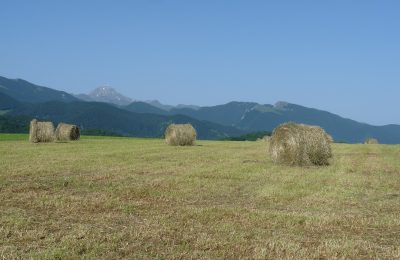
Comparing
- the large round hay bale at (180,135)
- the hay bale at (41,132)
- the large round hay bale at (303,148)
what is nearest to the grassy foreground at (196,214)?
the large round hay bale at (303,148)

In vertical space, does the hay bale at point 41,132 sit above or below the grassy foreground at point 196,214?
above

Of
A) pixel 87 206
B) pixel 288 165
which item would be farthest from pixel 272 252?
pixel 288 165

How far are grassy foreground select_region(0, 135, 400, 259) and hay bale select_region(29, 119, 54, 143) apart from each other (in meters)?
28.1

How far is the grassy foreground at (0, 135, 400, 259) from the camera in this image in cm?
1005

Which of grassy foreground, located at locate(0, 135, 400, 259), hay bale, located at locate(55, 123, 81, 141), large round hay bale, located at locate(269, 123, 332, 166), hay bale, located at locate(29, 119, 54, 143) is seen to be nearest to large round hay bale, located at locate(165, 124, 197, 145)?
hay bale, located at locate(29, 119, 54, 143)

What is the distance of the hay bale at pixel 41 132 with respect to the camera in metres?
51.0

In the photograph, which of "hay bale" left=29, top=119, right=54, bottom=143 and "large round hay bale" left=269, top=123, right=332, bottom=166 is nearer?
"large round hay bale" left=269, top=123, right=332, bottom=166

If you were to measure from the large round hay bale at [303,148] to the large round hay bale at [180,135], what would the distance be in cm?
1940

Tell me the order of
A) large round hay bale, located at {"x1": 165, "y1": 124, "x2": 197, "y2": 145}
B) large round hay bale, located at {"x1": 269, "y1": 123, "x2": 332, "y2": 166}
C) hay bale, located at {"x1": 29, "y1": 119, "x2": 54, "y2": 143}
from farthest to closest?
hay bale, located at {"x1": 29, "y1": 119, "x2": 54, "y2": 143}
large round hay bale, located at {"x1": 165, "y1": 124, "x2": 197, "y2": 145}
large round hay bale, located at {"x1": 269, "y1": 123, "x2": 332, "y2": 166}

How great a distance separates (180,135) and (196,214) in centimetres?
3510

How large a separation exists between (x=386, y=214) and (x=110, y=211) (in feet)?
24.4

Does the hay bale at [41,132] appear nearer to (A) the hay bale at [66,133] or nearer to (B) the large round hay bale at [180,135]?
(A) the hay bale at [66,133]

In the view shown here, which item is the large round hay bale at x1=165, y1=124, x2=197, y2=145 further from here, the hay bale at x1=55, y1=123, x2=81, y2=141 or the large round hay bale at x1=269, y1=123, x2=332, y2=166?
the large round hay bale at x1=269, y1=123, x2=332, y2=166

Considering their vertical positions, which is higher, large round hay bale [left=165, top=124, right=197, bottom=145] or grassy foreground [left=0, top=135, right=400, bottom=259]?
large round hay bale [left=165, top=124, right=197, bottom=145]
